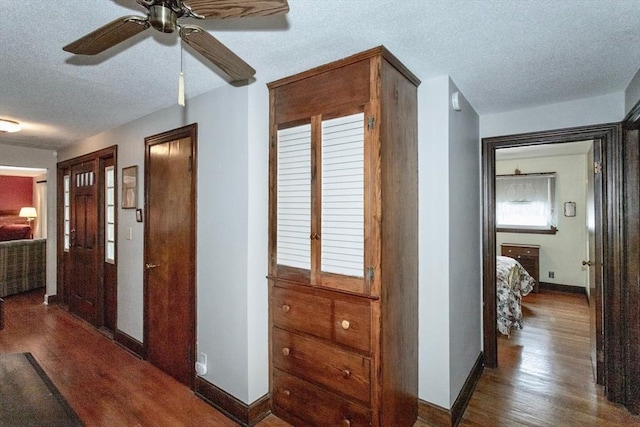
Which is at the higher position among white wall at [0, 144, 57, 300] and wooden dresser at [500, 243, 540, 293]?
white wall at [0, 144, 57, 300]

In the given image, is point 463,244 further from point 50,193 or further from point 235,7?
point 50,193

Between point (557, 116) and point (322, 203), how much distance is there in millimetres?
2201

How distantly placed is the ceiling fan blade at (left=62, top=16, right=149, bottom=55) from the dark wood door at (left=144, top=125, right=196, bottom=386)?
129 centimetres

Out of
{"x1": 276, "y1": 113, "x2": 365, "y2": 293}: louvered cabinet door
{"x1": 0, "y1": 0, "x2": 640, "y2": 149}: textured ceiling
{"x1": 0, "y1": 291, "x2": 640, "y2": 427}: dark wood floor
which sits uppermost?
{"x1": 0, "y1": 0, "x2": 640, "y2": 149}: textured ceiling

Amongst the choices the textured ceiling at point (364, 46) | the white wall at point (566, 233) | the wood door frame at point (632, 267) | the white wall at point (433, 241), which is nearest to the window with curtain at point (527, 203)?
the white wall at point (566, 233)

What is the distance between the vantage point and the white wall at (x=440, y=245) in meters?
2.16

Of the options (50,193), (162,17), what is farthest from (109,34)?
(50,193)

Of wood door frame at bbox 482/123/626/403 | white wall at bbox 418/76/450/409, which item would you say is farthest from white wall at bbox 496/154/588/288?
white wall at bbox 418/76/450/409

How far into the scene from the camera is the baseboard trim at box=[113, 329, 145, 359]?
3.19m

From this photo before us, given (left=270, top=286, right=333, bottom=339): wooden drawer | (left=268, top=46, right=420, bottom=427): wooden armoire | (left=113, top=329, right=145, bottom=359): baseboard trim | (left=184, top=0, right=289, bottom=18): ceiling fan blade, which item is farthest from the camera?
(left=113, top=329, right=145, bottom=359): baseboard trim

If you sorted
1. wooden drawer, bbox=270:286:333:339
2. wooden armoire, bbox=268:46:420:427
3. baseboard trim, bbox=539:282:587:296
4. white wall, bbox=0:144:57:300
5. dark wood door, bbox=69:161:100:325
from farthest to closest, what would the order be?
baseboard trim, bbox=539:282:587:296, white wall, bbox=0:144:57:300, dark wood door, bbox=69:161:100:325, wooden drawer, bbox=270:286:333:339, wooden armoire, bbox=268:46:420:427

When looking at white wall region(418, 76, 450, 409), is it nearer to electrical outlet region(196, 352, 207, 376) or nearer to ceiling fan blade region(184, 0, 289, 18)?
ceiling fan blade region(184, 0, 289, 18)

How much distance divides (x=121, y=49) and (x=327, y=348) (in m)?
2.10

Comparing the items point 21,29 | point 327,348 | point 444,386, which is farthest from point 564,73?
point 21,29
